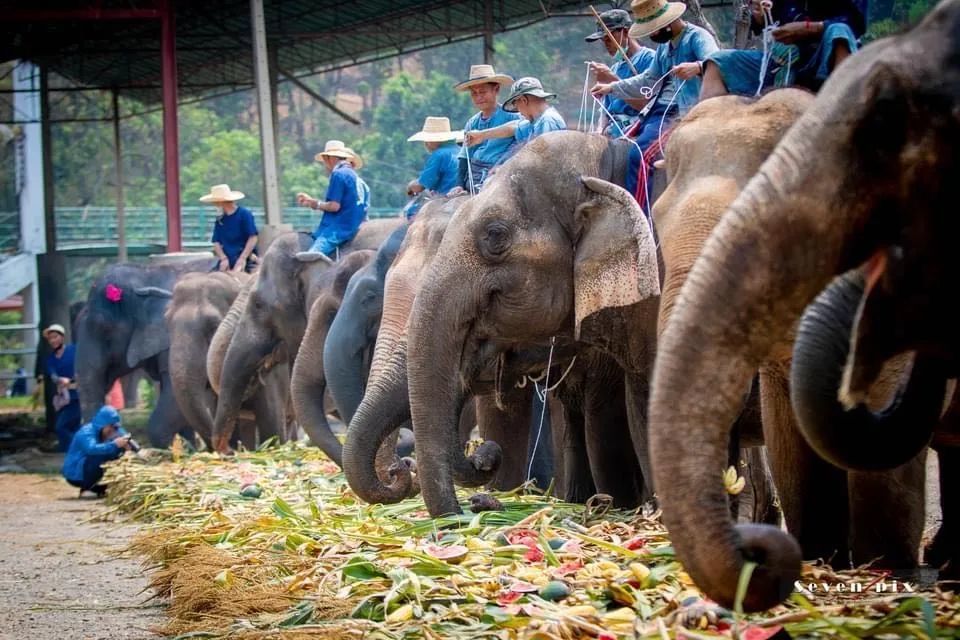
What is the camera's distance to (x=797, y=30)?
607 cm

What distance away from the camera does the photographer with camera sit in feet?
43.2

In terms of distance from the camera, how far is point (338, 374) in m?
9.88

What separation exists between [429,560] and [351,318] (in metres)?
4.60

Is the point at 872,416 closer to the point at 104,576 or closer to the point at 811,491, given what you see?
the point at 811,491

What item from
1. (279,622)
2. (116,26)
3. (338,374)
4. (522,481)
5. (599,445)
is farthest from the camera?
(116,26)

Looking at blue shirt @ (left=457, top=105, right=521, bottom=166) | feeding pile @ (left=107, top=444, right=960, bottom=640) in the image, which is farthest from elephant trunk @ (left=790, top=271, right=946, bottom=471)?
blue shirt @ (left=457, top=105, right=521, bottom=166)

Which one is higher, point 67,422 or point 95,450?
point 95,450

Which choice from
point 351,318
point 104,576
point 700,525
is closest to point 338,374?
point 351,318

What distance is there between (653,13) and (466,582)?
3683 mm

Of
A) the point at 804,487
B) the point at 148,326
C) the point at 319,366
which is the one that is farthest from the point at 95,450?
the point at 804,487

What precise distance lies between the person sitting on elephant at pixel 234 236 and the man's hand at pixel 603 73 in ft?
28.5

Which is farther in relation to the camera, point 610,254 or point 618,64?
point 618,64

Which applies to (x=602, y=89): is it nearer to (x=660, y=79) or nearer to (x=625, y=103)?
(x=660, y=79)

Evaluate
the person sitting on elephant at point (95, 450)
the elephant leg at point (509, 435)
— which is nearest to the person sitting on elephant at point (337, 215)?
the person sitting on elephant at point (95, 450)
